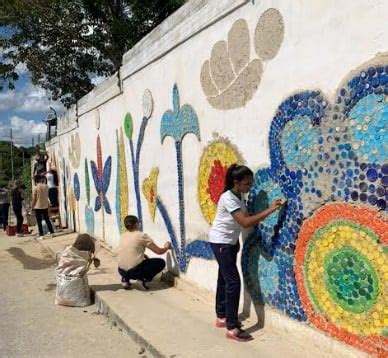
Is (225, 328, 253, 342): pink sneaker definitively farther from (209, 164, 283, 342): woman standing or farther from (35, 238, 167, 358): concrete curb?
(35, 238, 167, 358): concrete curb

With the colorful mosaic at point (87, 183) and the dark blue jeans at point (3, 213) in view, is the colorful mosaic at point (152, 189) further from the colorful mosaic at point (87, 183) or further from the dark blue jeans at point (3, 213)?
the dark blue jeans at point (3, 213)

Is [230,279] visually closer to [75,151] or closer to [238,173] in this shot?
[238,173]

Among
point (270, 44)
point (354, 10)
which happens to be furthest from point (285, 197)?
point (354, 10)

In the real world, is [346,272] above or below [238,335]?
above

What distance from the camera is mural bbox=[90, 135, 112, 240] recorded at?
8.85 metres

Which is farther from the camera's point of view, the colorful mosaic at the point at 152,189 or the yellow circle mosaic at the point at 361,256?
the colorful mosaic at the point at 152,189

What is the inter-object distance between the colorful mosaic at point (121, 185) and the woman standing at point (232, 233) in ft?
12.9

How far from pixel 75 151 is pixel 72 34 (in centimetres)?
534

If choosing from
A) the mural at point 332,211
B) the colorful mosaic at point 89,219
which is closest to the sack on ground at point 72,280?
the mural at point 332,211

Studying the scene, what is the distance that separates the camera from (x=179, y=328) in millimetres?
4398

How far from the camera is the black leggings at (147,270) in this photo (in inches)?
234

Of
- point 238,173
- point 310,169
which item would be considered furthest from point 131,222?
point 310,169

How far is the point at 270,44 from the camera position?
12.3 feet

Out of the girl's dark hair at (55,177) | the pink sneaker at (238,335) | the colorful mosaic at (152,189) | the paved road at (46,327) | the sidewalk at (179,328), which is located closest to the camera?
the sidewalk at (179,328)
